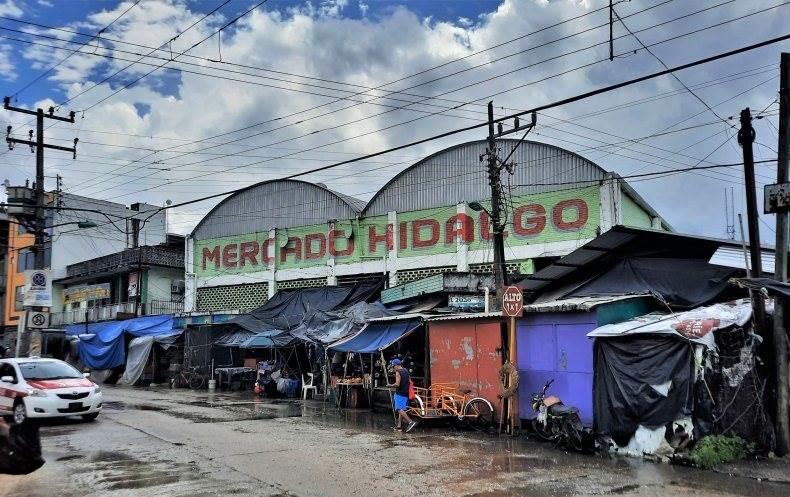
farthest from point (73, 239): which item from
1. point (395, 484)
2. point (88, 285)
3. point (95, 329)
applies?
point (395, 484)

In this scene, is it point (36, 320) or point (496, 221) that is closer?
point (496, 221)

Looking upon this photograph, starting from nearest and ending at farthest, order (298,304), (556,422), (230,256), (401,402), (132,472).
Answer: (132,472) < (556,422) < (401,402) < (298,304) < (230,256)

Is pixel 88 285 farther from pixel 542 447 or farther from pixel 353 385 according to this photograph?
pixel 542 447

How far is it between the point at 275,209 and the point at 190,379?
9.49 meters

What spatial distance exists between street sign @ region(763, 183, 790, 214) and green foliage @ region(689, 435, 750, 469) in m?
4.00

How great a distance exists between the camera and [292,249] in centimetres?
3262

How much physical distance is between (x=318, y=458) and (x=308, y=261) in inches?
835

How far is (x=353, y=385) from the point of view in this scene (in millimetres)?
20875

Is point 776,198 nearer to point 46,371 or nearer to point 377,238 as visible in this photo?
point 46,371

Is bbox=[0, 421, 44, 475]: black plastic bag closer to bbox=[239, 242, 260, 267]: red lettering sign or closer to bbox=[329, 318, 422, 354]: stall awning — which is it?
bbox=[329, 318, 422, 354]: stall awning

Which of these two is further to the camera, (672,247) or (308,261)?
(308,261)

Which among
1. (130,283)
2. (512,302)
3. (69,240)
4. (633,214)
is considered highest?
(69,240)

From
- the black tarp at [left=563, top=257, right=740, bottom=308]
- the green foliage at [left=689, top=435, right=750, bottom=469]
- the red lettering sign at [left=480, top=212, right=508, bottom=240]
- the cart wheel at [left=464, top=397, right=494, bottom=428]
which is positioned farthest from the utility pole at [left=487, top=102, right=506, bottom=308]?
the green foliage at [left=689, top=435, right=750, bottom=469]

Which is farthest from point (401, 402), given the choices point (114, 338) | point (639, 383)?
point (114, 338)
